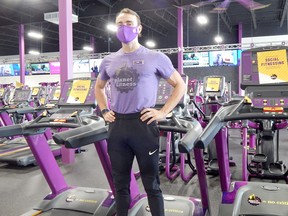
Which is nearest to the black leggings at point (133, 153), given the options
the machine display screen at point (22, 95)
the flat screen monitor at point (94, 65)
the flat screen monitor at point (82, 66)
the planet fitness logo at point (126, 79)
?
the planet fitness logo at point (126, 79)

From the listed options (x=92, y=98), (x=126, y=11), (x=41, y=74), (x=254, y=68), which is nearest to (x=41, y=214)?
(x=92, y=98)

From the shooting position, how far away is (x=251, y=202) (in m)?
2.46

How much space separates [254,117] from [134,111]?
981 millimetres

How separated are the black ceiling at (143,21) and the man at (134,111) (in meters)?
8.93

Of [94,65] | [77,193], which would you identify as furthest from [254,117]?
[94,65]

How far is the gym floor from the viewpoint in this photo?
336 cm

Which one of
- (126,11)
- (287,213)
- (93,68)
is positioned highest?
(93,68)

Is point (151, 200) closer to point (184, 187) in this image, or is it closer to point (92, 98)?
point (92, 98)

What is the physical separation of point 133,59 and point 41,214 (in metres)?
1.73

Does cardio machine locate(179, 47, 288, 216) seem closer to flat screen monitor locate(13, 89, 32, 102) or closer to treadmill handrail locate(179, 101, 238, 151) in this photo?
treadmill handrail locate(179, 101, 238, 151)

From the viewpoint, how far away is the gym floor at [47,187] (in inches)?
132

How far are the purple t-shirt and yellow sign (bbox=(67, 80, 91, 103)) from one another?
5.08 ft

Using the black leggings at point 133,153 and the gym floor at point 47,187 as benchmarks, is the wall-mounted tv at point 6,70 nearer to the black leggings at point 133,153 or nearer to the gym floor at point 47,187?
the gym floor at point 47,187

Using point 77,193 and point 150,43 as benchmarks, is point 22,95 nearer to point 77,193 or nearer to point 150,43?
point 77,193
